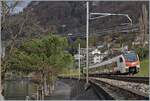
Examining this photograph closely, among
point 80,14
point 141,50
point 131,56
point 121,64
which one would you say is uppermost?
point 80,14

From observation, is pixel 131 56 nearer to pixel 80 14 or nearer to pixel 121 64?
pixel 121 64

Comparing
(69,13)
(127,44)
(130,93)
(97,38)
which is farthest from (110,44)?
(130,93)

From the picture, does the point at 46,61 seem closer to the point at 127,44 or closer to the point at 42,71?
the point at 42,71

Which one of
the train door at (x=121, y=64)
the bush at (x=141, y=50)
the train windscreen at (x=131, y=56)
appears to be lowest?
the train door at (x=121, y=64)

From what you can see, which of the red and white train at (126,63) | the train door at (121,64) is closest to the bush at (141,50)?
the red and white train at (126,63)

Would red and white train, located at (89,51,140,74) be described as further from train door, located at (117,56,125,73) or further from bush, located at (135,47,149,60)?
bush, located at (135,47,149,60)

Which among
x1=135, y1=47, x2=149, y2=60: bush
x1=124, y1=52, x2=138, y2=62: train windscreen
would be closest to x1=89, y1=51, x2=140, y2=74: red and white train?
x1=124, y1=52, x2=138, y2=62: train windscreen

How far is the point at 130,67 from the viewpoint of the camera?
45.7 metres

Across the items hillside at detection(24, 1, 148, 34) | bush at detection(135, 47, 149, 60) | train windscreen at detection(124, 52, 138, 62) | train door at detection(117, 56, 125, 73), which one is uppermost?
hillside at detection(24, 1, 148, 34)

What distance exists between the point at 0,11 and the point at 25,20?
7.29ft

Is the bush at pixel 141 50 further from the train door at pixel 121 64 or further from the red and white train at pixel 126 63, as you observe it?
the train door at pixel 121 64

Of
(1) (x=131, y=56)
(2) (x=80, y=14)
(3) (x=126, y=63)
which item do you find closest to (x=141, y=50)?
(1) (x=131, y=56)

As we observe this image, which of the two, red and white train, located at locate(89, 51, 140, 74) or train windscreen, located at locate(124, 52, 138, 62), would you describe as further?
train windscreen, located at locate(124, 52, 138, 62)

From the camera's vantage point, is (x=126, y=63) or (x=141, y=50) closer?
(x=126, y=63)
